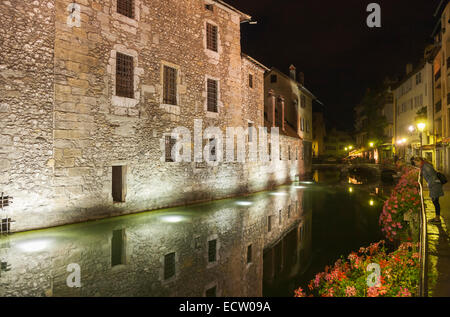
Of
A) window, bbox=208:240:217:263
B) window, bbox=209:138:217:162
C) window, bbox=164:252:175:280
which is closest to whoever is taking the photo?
window, bbox=164:252:175:280

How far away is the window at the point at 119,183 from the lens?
38.3 feet

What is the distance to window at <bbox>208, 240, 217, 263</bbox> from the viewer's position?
6.53m

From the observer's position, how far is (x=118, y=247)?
24.1ft

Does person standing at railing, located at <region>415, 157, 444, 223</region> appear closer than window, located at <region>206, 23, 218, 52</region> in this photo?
Yes

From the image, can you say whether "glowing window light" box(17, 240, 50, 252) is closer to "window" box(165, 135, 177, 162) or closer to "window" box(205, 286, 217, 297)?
"window" box(205, 286, 217, 297)

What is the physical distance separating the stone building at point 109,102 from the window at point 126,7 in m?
0.04

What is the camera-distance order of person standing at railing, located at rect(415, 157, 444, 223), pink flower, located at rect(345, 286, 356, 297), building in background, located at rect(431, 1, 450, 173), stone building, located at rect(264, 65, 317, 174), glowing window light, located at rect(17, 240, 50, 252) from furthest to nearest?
stone building, located at rect(264, 65, 317, 174) < building in background, located at rect(431, 1, 450, 173) < person standing at railing, located at rect(415, 157, 444, 223) < glowing window light, located at rect(17, 240, 50, 252) < pink flower, located at rect(345, 286, 356, 297)

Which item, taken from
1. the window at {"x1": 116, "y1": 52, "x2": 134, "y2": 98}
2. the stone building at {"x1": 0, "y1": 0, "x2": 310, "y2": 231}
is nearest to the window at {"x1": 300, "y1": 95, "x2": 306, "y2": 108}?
the stone building at {"x1": 0, "y1": 0, "x2": 310, "y2": 231}

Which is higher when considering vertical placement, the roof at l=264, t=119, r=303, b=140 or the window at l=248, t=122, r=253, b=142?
the roof at l=264, t=119, r=303, b=140

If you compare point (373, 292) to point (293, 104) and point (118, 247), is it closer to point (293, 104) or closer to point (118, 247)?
point (118, 247)
